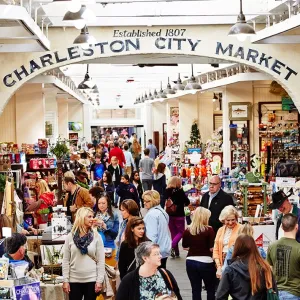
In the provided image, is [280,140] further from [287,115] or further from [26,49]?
[26,49]

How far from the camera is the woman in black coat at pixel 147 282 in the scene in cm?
570

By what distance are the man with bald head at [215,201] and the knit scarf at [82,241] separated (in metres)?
2.68

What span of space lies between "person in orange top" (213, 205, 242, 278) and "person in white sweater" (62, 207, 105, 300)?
1.34 metres

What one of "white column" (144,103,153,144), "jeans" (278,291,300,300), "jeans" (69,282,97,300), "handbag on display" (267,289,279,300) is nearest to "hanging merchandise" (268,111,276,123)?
"jeans" (69,282,97,300)

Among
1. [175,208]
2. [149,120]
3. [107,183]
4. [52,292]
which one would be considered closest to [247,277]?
[52,292]

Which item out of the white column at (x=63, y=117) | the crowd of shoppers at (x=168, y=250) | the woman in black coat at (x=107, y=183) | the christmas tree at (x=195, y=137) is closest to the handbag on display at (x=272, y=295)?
the crowd of shoppers at (x=168, y=250)

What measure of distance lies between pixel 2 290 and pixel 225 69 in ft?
54.8

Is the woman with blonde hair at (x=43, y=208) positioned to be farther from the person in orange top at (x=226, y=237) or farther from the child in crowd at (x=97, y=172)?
the child in crowd at (x=97, y=172)

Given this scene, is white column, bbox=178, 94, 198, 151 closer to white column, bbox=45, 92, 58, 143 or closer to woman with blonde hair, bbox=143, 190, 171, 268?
white column, bbox=45, 92, 58, 143

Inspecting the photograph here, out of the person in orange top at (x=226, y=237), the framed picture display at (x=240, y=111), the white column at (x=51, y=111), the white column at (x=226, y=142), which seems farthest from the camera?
the white column at (x=51, y=111)

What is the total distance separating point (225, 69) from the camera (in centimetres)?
2202

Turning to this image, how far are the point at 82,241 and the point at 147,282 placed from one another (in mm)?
1923

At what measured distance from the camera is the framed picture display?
2239 cm

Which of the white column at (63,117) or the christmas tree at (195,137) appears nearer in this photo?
the christmas tree at (195,137)
